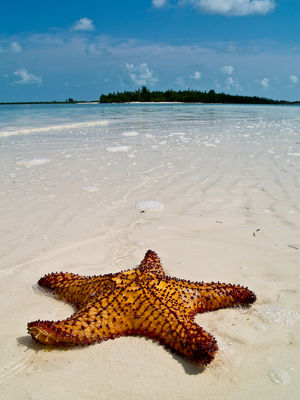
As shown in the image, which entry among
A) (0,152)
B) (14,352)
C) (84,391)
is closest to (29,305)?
(14,352)

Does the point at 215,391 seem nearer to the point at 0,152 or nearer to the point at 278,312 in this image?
the point at 278,312

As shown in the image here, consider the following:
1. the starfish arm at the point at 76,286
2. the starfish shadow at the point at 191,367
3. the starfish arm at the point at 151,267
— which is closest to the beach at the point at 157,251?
the starfish shadow at the point at 191,367

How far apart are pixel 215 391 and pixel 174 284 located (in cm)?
76

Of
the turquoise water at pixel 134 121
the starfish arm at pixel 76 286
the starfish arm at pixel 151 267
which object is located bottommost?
the starfish arm at pixel 76 286

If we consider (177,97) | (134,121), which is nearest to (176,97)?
(177,97)

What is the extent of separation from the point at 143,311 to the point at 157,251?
5.09 feet

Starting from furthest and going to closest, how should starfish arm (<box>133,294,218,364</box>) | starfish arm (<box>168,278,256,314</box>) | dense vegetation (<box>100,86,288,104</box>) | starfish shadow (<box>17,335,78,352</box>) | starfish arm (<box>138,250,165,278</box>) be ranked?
dense vegetation (<box>100,86,288,104</box>)
starfish arm (<box>138,250,165,278</box>)
starfish arm (<box>168,278,256,314</box>)
starfish shadow (<box>17,335,78,352</box>)
starfish arm (<box>133,294,218,364</box>)

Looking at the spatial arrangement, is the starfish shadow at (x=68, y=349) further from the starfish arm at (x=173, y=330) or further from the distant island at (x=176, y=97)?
the distant island at (x=176, y=97)

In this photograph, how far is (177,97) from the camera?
294ft

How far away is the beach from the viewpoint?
2096mm

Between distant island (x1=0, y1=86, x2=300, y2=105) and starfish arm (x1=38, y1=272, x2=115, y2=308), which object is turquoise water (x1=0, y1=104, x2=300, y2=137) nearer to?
starfish arm (x1=38, y1=272, x2=115, y2=308)

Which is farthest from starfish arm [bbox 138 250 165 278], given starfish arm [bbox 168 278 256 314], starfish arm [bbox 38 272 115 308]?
starfish arm [bbox 38 272 115 308]

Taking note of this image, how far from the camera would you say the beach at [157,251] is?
6.88 feet

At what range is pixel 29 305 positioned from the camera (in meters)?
2.88
